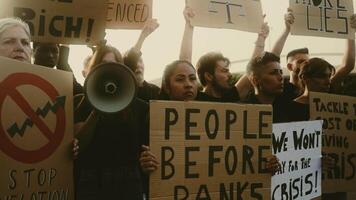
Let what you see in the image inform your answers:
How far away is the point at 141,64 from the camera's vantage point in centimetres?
454

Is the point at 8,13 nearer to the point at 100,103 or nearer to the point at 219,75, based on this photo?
the point at 100,103

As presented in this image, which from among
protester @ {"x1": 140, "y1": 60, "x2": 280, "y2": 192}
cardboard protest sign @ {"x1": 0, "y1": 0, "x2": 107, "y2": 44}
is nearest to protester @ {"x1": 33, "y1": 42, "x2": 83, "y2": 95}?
cardboard protest sign @ {"x1": 0, "y1": 0, "x2": 107, "y2": 44}

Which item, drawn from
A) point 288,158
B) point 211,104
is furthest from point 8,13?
point 288,158

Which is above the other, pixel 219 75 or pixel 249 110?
pixel 219 75

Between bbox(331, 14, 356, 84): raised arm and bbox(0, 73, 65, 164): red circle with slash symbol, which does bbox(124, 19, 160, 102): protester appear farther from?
bbox(331, 14, 356, 84): raised arm

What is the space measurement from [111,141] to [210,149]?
609 millimetres

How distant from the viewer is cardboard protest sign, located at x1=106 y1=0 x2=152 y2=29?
472 centimetres

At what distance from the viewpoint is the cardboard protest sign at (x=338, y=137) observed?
13.4 feet

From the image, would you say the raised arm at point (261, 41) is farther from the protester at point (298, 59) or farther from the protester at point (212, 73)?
the protester at point (212, 73)

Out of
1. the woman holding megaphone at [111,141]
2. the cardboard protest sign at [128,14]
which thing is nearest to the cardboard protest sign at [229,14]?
the cardboard protest sign at [128,14]

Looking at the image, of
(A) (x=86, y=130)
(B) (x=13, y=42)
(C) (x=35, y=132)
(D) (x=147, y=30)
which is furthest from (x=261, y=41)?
(C) (x=35, y=132)

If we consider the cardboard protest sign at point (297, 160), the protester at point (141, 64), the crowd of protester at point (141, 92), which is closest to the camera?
the crowd of protester at point (141, 92)

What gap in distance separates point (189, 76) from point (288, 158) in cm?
92

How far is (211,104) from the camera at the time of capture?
129 inches
